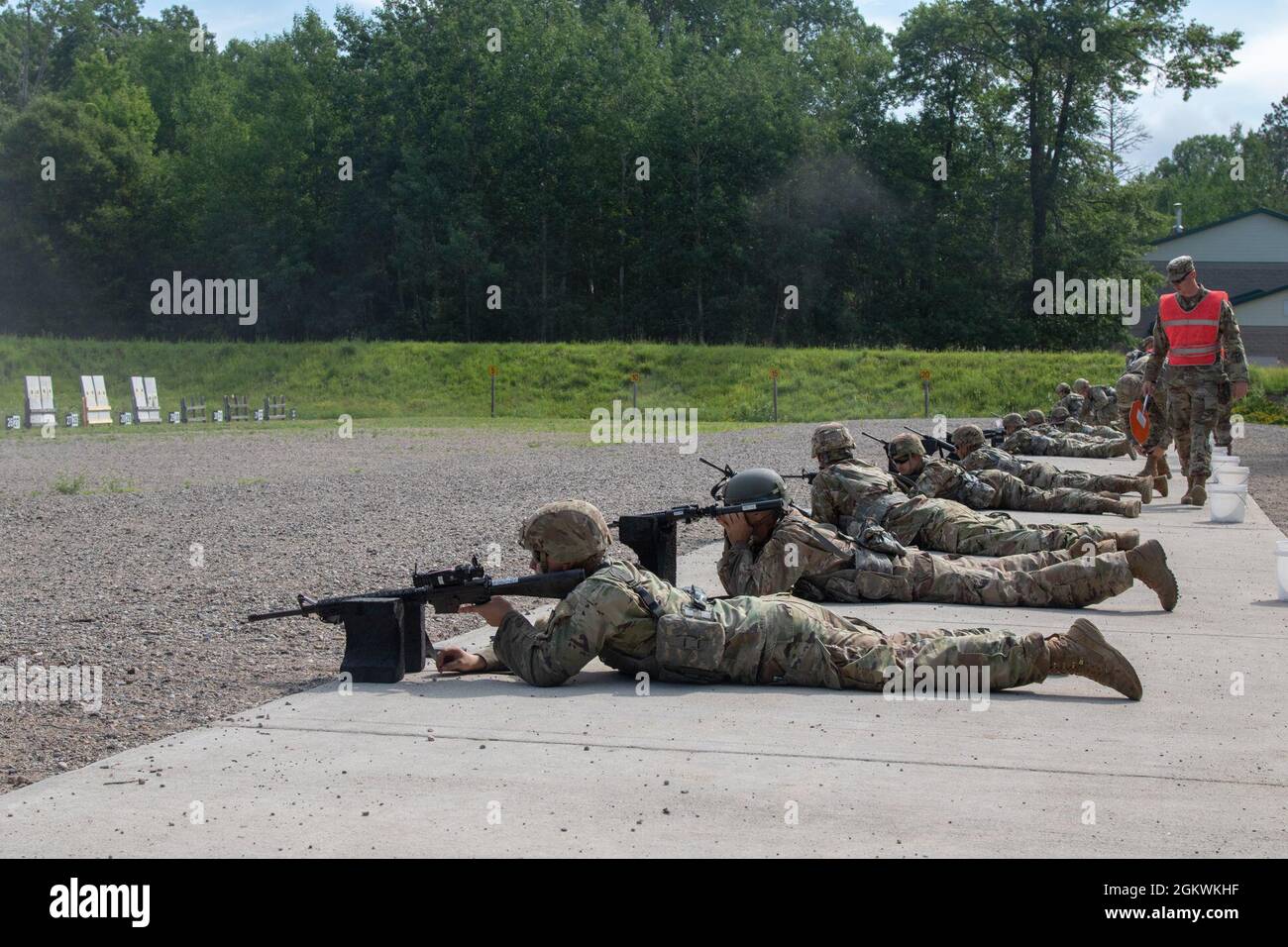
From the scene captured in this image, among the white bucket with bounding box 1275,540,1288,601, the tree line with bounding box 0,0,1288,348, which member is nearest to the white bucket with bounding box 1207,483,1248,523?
the white bucket with bounding box 1275,540,1288,601

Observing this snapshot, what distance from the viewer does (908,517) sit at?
10469mm

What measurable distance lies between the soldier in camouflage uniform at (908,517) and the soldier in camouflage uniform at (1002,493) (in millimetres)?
1744

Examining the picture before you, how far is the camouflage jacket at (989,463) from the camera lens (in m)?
14.8

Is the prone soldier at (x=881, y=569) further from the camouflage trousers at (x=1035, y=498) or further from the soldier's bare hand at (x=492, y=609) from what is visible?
the camouflage trousers at (x=1035, y=498)

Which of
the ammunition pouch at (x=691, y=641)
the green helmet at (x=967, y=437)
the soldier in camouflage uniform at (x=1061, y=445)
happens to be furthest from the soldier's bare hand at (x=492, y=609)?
the soldier in camouflage uniform at (x=1061, y=445)

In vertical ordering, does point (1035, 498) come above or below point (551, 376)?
below

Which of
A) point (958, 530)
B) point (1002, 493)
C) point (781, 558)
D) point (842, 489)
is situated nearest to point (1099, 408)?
point (1002, 493)

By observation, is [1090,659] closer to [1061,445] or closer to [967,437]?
[967,437]

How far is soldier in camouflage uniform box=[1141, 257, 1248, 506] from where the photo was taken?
49.0ft

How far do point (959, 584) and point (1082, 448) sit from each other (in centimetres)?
1408

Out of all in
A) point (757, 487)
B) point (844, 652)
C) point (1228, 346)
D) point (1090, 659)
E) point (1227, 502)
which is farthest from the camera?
point (1228, 346)

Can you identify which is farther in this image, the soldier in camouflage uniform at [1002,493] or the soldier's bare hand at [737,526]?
the soldier in camouflage uniform at [1002,493]

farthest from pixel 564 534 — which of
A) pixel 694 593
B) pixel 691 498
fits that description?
pixel 691 498

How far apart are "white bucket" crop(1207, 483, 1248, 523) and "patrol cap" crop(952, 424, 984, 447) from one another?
227cm
